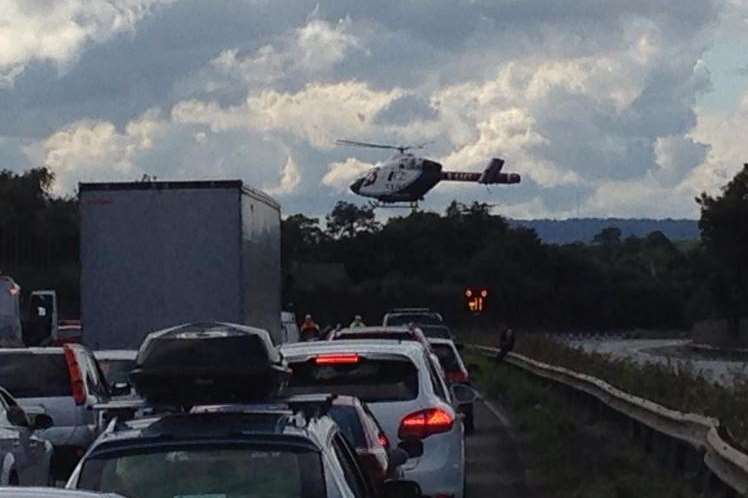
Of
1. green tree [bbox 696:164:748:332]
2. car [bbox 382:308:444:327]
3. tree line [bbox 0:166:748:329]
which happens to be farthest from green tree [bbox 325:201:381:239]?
car [bbox 382:308:444:327]

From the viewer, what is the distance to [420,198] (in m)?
109

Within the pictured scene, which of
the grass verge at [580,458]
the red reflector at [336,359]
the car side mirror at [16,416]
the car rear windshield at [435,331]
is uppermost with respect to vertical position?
the car rear windshield at [435,331]

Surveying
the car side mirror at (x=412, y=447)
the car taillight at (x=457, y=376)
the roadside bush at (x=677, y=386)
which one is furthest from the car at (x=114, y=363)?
the car side mirror at (x=412, y=447)

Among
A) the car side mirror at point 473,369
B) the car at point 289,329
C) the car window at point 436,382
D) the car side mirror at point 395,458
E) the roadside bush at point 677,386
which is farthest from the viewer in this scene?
the car at point 289,329

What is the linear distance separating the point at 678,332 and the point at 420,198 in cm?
2797

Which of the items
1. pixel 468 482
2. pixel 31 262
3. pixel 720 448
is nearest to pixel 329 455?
pixel 720 448

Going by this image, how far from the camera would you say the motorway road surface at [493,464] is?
64.7 feet

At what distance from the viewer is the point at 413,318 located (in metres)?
42.5

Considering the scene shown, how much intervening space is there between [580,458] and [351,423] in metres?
9.86

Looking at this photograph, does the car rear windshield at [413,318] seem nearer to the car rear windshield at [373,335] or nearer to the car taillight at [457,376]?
the car taillight at [457,376]

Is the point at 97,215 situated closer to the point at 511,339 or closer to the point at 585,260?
the point at 511,339

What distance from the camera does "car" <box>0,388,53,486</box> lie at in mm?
14633

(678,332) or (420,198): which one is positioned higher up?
(420,198)

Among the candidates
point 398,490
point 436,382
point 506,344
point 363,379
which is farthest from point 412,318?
point 398,490
